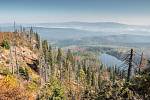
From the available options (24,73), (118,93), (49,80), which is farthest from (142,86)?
(49,80)

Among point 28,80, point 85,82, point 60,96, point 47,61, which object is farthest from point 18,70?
point 85,82

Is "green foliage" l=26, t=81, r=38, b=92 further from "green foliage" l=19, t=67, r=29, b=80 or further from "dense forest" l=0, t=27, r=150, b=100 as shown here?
"green foliage" l=19, t=67, r=29, b=80

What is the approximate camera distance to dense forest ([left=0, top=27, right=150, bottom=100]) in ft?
113

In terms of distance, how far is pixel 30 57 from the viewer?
5477 inches

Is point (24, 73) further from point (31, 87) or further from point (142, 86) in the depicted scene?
point (142, 86)

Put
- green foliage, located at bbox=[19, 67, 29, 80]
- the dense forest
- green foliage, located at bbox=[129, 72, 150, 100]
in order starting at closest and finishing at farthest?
green foliage, located at bbox=[129, 72, 150, 100] < the dense forest < green foliage, located at bbox=[19, 67, 29, 80]

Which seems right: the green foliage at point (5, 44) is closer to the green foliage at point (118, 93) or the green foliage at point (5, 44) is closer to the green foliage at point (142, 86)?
the green foliage at point (118, 93)

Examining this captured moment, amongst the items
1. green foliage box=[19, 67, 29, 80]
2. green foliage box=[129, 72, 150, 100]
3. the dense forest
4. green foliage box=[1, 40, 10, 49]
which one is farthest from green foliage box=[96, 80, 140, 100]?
green foliage box=[1, 40, 10, 49]

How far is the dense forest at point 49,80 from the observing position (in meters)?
34.5

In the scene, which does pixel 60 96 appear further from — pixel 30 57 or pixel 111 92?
pixel 30 57

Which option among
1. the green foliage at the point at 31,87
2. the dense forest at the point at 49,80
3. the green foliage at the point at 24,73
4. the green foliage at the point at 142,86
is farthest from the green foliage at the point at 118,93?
the green foliage at the point at 24,73

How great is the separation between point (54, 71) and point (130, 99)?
4606 inches

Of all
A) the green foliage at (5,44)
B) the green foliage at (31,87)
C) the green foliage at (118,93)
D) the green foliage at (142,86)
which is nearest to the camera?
the green foliage at (118,93)

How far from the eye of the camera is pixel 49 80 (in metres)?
128
